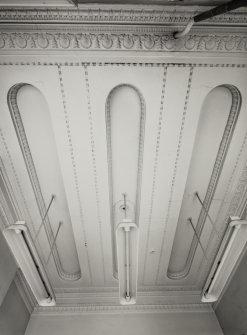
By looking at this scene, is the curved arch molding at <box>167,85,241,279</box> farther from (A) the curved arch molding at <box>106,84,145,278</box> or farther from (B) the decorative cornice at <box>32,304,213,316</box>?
(B) the decorative cornice at <box>32,304,213,316</box>

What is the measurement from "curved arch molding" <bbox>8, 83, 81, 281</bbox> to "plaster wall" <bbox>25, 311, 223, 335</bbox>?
1.70 m

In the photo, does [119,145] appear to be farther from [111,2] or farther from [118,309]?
[118,309]

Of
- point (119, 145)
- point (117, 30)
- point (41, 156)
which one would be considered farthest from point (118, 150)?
point (117, 30)

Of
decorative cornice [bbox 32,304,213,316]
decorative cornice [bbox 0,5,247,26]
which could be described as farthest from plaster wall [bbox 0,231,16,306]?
decorative cornice [bbox 0,5,247,26]

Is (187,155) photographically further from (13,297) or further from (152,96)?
(13,297)

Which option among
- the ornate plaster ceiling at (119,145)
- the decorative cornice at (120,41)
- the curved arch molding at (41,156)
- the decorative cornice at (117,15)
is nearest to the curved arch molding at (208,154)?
the ornate plaster ceiling at (119,145)

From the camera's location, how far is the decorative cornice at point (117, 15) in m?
2.00

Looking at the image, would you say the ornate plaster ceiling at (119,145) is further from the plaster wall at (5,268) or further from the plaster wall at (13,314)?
the plaster wall at (13,314)

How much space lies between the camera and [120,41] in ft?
7.27

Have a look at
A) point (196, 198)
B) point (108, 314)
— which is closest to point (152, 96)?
point (196, 198)

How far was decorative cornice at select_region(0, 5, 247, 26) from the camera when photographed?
2.00 metres

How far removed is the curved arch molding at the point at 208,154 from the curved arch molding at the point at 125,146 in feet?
2.45

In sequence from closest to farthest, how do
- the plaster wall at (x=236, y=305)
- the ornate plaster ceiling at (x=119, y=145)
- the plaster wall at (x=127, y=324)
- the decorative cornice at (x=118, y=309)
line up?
1. the ornate plaster ceiling at (x=119, y=145)
2. the plaster wall at (x=236, y=305)
3. the plaster wall at (x=127, y=324)
4. the decorative cornice at (x=118, y=309)

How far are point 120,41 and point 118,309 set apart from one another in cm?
517
